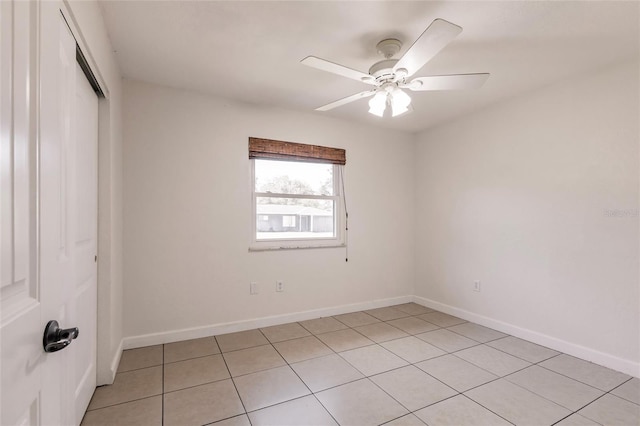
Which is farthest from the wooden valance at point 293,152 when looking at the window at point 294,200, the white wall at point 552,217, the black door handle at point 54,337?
the black door handle at point 54,337

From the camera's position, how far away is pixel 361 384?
7.00 ft

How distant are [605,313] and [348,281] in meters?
2.36

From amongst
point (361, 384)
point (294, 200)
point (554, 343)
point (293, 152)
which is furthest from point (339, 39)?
point (554, 343)

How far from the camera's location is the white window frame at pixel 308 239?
3254 mm

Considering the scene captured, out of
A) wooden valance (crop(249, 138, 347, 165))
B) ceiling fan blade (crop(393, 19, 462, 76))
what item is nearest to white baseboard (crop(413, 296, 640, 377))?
wooden valance (crop(249, 138, 347, 165))

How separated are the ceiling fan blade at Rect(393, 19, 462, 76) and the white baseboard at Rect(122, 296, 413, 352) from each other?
269 centimetres

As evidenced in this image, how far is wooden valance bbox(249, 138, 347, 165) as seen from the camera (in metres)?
3.19

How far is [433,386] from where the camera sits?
2.12 meters

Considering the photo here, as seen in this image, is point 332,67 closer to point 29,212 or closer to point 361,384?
point 29,212

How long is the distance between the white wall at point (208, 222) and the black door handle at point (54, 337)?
2.16 metres

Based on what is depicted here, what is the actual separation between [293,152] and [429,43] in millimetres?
2011

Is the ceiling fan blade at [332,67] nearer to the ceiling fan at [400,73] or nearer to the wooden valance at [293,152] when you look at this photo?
the ceiling fan at [400,73]

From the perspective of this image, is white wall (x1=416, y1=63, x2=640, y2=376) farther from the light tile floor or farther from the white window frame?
the white window frame

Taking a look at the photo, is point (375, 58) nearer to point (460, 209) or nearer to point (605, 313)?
point (460, 209)
